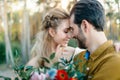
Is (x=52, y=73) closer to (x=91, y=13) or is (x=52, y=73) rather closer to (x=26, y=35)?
(x=91, y=13)

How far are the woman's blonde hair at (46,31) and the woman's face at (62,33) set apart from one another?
0.09 feet

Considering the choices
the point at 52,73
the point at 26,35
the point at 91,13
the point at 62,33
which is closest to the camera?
Answer: the point at 52,73

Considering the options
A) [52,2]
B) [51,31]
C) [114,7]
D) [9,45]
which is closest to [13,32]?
[9,45]

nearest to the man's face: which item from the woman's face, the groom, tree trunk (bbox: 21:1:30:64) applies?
the groom

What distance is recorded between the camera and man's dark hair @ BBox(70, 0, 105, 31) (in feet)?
5.34

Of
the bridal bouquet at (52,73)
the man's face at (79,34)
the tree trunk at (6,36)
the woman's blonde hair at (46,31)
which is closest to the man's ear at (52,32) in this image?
the woman's blonde hair at (46,31)

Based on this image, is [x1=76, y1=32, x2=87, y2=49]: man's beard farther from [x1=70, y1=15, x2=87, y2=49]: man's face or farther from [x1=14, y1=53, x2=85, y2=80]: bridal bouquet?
[x1=14, y1=53, x2=85, y2=80]: bridal bouquet

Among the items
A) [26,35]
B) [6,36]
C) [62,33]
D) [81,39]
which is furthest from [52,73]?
[6,36]

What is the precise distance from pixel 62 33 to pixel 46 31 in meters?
0.12

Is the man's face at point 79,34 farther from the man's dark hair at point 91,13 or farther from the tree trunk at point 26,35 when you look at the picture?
the tree trunk at point 26,35

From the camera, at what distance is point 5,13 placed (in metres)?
8.84

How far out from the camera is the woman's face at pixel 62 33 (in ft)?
7.32

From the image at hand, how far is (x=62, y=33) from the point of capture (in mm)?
2256

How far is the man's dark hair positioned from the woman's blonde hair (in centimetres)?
56
